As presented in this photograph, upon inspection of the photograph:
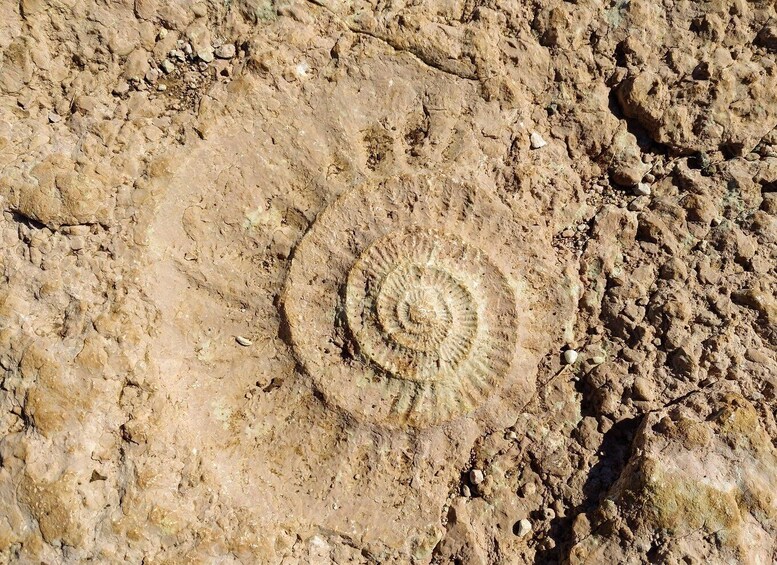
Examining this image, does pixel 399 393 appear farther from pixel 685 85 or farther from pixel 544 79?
pixel 685 85

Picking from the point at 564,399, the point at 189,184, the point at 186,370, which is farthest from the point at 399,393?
the point at 189,184

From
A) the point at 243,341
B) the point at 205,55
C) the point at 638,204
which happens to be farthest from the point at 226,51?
the point at 638,204

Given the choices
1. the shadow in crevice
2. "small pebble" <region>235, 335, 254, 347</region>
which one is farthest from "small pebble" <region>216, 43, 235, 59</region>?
the shadow in crevice

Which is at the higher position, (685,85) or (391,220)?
(685,85)

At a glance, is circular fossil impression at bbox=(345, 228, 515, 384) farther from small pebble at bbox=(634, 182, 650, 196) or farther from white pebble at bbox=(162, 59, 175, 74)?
white pebble at bbox=(162, 59, 175, 74)

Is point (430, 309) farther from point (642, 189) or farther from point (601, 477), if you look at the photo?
point (642, 189)
